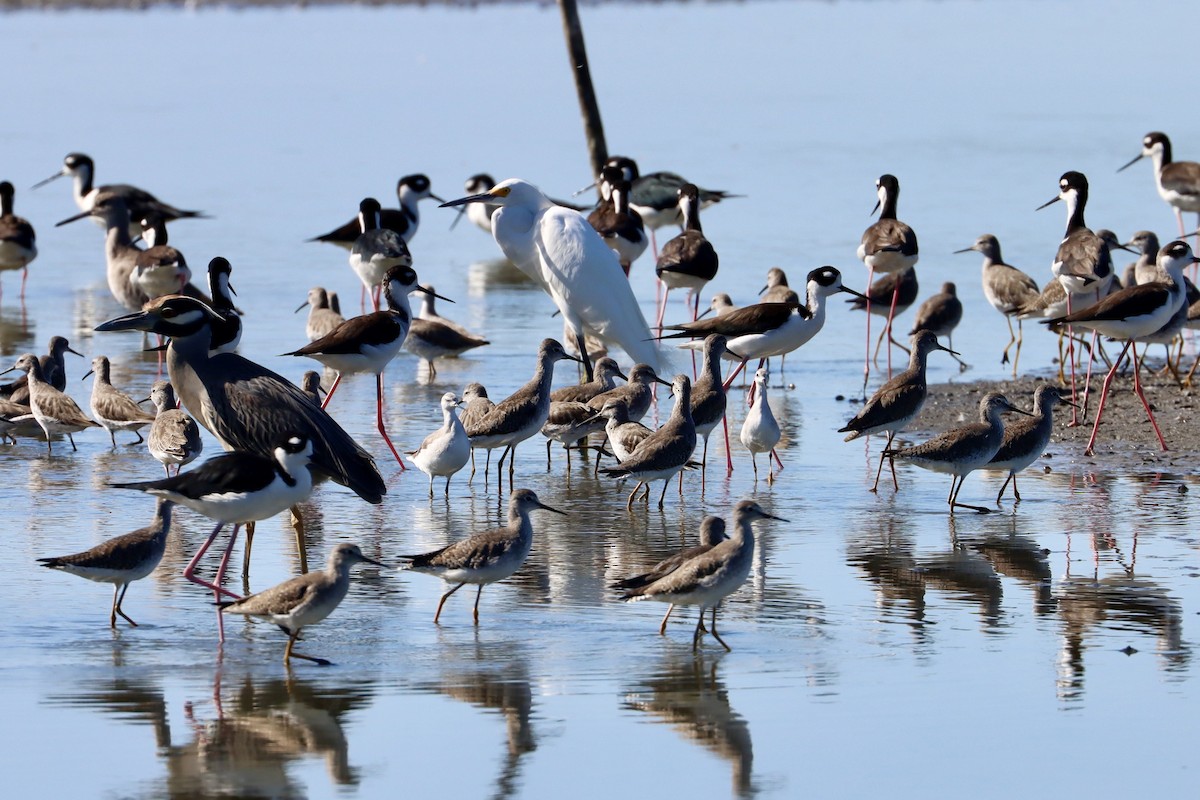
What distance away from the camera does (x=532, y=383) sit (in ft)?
40.3

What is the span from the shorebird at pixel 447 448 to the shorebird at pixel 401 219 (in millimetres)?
8018

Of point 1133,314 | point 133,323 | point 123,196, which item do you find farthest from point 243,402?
point 123,196

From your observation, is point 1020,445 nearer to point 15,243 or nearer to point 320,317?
point 320,317

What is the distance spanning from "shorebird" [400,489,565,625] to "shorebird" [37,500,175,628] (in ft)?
3.69

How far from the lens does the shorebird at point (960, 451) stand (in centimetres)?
1118

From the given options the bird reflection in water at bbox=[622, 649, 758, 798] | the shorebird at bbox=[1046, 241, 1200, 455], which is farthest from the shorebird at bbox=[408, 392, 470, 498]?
the shorebird at bbox=[1046, 241, 1200, 455]

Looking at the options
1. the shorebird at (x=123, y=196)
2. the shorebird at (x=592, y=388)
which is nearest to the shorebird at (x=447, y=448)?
the shorebird at (x=592, y=388)

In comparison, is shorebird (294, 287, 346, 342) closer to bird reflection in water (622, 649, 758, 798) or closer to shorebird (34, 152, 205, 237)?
shorebird (34, 152, 205, 237)

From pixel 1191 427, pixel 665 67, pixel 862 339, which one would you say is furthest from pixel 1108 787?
pixel 665 67

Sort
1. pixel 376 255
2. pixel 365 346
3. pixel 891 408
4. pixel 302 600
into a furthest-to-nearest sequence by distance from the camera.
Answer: pixel 376 255, pixel 365 346, pixel 891 408, pixel 302 600

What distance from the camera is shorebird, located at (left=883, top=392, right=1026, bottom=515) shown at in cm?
1118

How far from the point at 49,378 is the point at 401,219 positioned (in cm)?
725

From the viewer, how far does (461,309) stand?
19562mm

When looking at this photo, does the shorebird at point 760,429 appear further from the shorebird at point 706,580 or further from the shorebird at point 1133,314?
the shorebird at point 706,580
